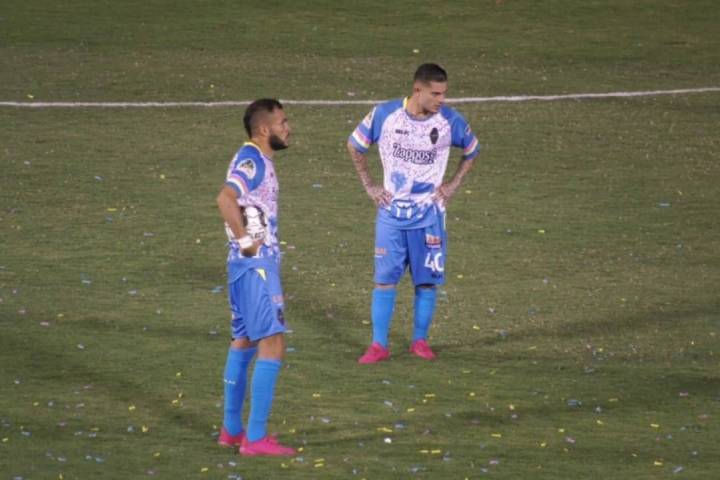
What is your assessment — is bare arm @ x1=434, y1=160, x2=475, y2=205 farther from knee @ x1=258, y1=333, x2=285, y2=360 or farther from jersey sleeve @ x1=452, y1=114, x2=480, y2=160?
knee @ x1=258, y1=333, x2=285, y2=360

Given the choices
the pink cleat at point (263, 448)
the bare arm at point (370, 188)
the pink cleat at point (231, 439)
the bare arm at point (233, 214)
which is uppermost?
the bare arm at point (370, 188)

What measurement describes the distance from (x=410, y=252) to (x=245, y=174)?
2.72m

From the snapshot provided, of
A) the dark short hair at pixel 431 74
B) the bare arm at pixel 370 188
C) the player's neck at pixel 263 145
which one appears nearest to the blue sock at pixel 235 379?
the player's neck at pixel 263 145

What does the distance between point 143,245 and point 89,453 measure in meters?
6.19

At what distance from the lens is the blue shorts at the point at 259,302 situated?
955 centimetres

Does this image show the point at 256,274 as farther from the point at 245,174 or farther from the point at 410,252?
the point at 410,252

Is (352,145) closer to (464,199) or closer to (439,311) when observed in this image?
(439,311)

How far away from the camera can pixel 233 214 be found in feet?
31.0

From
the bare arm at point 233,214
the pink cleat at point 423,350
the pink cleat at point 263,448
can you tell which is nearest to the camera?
the bare arm at point 233,214

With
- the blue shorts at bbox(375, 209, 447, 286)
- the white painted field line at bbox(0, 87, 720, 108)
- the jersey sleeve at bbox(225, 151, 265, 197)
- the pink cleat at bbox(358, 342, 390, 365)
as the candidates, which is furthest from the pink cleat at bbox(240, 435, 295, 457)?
the white painted field line at bbox(0, 87, 720, 108)

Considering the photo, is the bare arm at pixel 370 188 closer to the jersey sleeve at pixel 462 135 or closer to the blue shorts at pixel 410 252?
the blue shorts at pixel 410 252

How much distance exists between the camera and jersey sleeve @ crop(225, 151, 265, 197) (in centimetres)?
952

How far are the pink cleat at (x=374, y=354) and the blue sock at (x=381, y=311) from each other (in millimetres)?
33

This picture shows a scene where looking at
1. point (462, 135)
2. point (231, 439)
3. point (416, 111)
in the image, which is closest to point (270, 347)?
point (231, 439)
